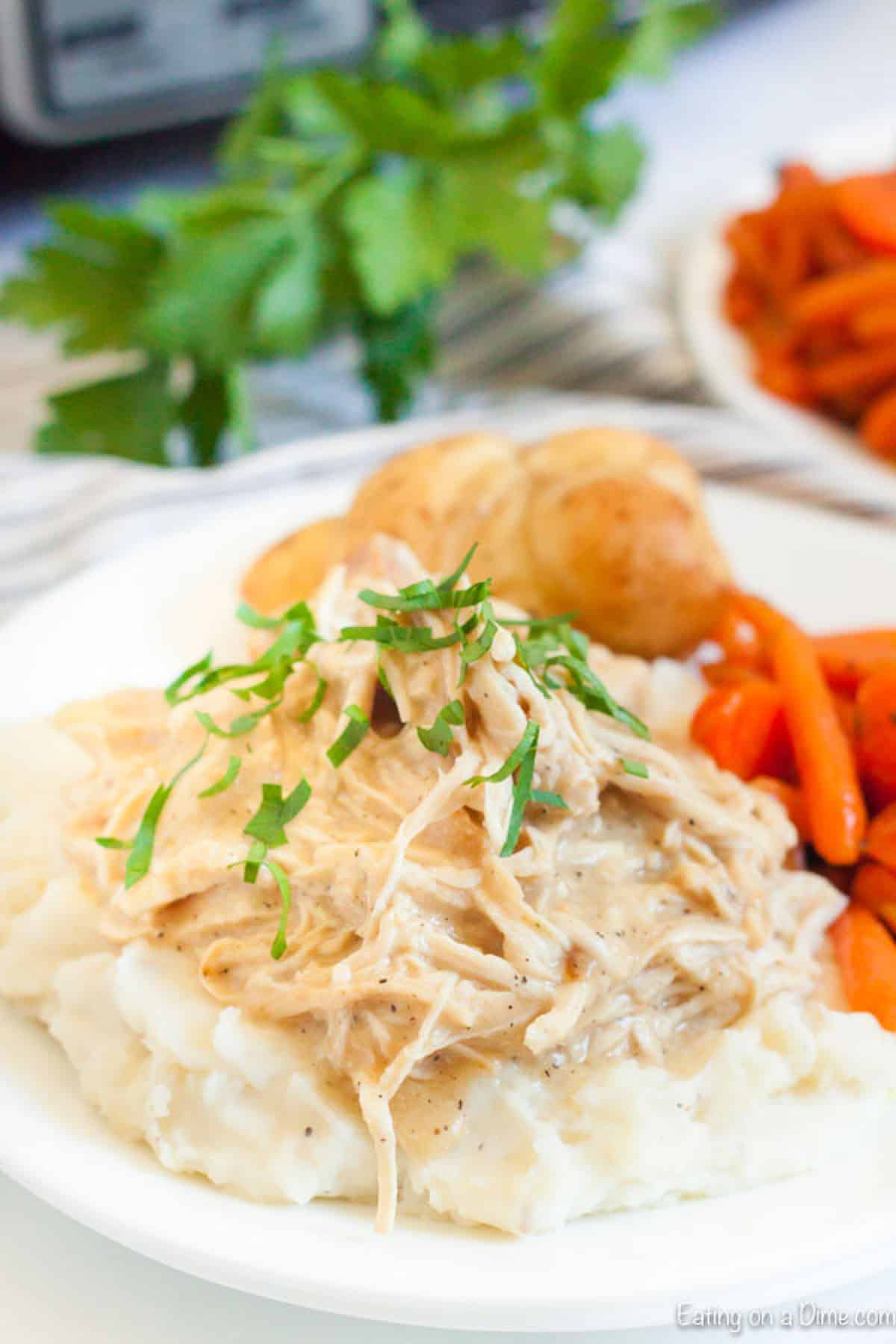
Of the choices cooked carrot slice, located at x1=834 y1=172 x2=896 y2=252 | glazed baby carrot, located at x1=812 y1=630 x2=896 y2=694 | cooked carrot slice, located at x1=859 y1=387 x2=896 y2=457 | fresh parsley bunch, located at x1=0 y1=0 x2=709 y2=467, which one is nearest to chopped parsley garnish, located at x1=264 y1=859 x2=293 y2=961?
glazed baby carrot, located at x1=812 y1=630 x2=896 y2=694

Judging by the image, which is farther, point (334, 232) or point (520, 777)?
point (334, 232)

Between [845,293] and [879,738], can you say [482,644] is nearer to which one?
[879,738]

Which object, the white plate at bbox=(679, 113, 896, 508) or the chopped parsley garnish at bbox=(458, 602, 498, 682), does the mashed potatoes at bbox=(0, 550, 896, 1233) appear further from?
the white plate at bbox=(679, 113, 896, 508)

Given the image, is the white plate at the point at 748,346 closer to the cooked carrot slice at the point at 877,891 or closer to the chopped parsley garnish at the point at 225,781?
the cooked carrot slice at the point at 877,891

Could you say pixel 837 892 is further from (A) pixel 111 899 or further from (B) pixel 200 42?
(B) pixel 200 42

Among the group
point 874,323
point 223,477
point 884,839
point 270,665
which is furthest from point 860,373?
point 270,665

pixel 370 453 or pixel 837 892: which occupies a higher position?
pixel 370 453

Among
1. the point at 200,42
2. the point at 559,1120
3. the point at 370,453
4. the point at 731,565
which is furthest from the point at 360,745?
the point at 200,42
